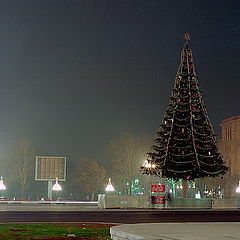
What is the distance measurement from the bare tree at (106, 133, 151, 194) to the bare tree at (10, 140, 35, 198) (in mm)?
14458

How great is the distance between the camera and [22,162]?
98.8 meters

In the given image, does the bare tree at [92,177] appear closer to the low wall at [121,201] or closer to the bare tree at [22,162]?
the bare tree at [22,162]

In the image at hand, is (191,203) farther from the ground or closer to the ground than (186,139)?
closer to the ground

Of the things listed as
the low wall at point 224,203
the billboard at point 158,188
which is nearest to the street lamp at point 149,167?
the billboard at point 158,188

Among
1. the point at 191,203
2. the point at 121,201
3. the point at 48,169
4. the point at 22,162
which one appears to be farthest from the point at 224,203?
the point at 22,162

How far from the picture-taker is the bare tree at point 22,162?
3868 inches

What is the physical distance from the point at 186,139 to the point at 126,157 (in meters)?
36.0

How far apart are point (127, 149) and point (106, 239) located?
237ft

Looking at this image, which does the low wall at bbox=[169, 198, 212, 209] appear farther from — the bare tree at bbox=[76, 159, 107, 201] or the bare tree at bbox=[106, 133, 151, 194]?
the bare tree at bbox=[76, 159, 107, 201]

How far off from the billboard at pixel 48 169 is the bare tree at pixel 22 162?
27088 millimetres

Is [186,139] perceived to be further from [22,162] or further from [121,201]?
[22,162]

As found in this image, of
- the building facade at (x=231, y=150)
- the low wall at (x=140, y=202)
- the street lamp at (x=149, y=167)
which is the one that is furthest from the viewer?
the building facade at (x=231, y=150)

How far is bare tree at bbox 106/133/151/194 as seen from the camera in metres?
89.8

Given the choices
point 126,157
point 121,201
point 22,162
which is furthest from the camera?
point 22,162
